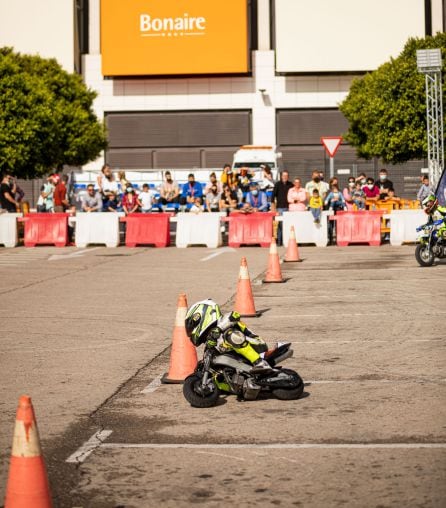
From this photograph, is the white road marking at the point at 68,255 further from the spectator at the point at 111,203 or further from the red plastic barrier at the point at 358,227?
the red plastic barrier at the point at 358,227

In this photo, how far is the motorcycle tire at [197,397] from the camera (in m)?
8.39

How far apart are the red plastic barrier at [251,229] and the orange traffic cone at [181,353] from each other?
2040 centimetres

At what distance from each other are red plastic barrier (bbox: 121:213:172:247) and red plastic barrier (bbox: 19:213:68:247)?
1715 mm

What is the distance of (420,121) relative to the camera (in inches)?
1950

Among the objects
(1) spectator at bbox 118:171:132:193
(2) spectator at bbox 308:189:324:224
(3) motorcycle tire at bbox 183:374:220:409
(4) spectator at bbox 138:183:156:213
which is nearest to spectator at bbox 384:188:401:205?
(2) spectator at bbox 308:189:324:224

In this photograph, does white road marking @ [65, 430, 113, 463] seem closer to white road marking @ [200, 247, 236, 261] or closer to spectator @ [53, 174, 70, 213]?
white road marking @ [200, 247, 236, 261]

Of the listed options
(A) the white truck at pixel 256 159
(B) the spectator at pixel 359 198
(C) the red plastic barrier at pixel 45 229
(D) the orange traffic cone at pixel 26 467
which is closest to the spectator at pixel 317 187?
(B) the spectator at pixel 359 198

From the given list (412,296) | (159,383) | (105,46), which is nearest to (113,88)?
(105,46)

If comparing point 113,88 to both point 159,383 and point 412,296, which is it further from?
point 159,383

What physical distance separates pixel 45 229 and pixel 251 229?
545 cm

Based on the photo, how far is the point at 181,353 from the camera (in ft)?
30.6

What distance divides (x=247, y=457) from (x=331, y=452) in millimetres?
496

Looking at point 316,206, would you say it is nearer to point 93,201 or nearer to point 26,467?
point 93,201

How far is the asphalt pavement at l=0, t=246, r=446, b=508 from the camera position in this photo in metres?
6.25
